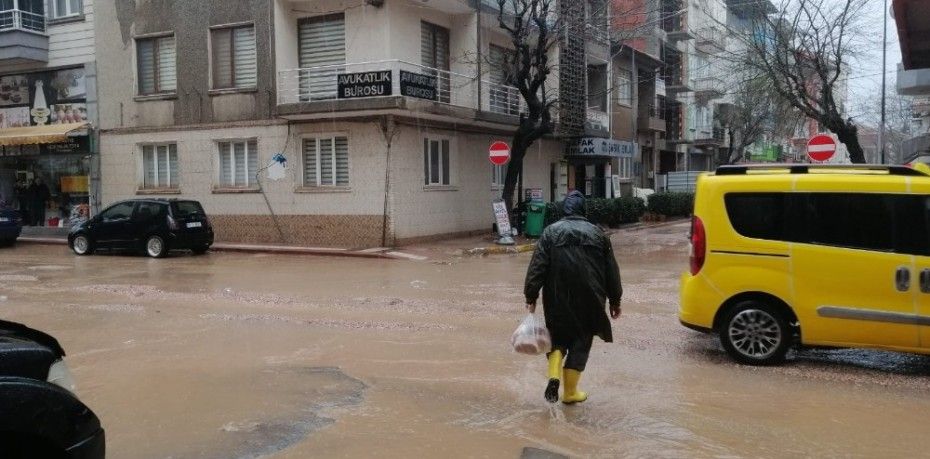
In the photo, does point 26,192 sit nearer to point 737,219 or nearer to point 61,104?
point 61,104

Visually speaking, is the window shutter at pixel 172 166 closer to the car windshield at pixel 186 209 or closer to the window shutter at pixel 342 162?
the car windshield at pixel 186 209

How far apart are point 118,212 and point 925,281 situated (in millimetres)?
17250

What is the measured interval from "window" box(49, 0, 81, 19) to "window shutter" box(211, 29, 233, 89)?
571cm

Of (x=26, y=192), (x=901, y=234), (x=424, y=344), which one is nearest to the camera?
(x=901, y=234)

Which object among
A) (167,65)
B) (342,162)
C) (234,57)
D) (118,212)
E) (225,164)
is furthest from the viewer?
(167,65)

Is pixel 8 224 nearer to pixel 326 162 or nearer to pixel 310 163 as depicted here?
pixel 310 163

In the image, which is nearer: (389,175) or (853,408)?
(853,408)

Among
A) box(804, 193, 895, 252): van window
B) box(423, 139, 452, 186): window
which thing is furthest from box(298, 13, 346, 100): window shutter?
box(804, 193, 895, 252): van window

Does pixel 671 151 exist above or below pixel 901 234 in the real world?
Answer: above

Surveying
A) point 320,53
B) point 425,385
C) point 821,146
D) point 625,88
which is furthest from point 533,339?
point 625,88

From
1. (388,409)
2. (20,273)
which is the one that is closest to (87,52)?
(20,273)

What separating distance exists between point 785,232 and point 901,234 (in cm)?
93

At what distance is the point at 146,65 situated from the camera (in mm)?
22906

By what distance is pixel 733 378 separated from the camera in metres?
6.66
